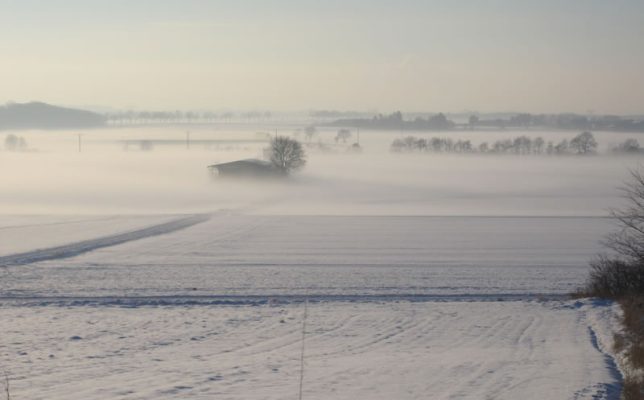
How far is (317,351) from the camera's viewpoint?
1691 centimetres

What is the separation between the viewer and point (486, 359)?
15.9m

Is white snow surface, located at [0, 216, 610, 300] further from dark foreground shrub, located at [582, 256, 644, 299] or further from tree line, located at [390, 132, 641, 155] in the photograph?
tree line, located at [390, 132, 641, 155]

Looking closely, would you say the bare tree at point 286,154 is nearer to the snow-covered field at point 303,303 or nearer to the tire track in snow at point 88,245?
the snow-covered field at point 303,303

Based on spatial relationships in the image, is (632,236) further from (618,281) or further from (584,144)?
(584,144)

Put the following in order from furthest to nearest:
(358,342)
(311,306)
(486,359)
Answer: (311,306) → (358,342) → (486,359)

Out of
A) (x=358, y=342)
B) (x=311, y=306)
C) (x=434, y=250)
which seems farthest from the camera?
(x=434, y=250)

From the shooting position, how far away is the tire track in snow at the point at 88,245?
33.6m

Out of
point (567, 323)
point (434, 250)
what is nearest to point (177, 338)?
point (567, 323)

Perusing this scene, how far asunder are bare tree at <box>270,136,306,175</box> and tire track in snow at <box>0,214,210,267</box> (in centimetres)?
5481

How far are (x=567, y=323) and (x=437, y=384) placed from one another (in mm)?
7454

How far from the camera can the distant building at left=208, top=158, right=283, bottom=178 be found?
336 feet

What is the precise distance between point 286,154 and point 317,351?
94.6 metres

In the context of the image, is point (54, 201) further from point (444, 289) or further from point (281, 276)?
point (444, 289)

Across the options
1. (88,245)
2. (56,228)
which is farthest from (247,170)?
(88,245)
